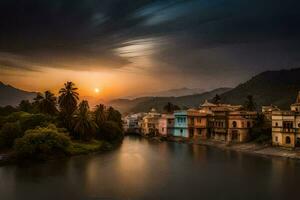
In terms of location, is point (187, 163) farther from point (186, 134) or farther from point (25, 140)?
point (186, 134)

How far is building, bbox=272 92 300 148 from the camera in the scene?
39438 mm

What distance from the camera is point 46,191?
939 inches

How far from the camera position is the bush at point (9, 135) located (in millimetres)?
40500

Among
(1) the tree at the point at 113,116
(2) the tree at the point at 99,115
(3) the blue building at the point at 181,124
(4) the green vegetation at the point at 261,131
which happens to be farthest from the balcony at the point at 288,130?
(1) the tree at the point at 113,116

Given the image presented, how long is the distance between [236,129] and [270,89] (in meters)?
53.6

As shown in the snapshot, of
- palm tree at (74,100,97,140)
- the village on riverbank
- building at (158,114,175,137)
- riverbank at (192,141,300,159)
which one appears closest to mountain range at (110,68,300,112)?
the village on riverbank

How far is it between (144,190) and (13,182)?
33.4ft

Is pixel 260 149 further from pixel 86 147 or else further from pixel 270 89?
pixel 270 89

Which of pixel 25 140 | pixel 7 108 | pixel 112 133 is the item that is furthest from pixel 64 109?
pixel 7 108

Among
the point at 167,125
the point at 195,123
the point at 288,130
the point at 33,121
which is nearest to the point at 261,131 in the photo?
the point at 288,130

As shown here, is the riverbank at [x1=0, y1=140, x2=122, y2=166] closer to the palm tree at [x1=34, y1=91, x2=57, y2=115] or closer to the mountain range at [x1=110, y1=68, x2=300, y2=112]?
the palm tree at [x1=34, y1=91, x2=57, y2=115]

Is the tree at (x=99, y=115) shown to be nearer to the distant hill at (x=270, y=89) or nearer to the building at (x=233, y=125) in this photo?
the building at (x=233, y=125)

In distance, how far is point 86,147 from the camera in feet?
143

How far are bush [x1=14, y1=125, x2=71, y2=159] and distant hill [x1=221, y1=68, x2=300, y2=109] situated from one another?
5691 cm
